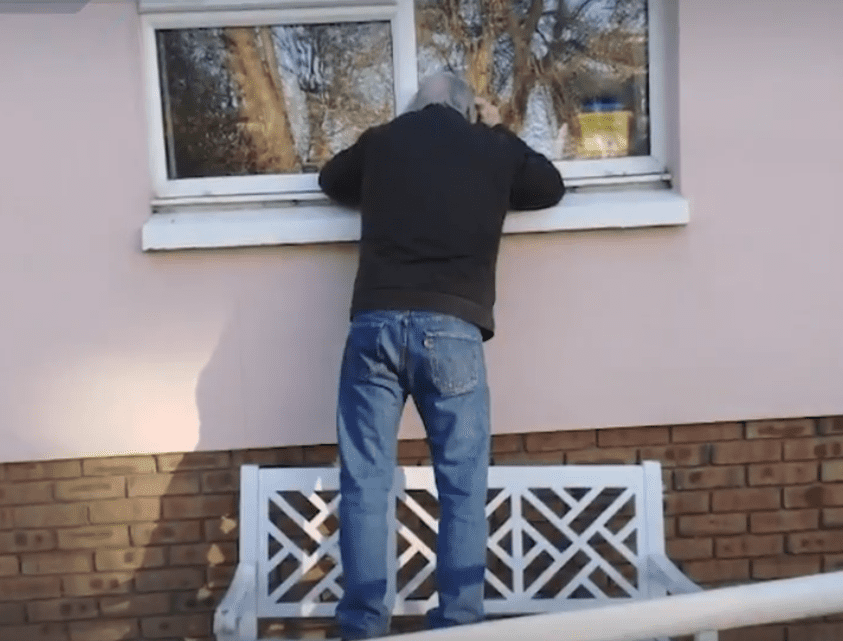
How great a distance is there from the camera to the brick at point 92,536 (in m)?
3.23

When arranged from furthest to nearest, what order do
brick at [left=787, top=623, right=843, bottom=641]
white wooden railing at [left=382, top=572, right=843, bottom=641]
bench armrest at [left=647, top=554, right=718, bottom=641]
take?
brick at [left=787, top=623, right=843, bottom=641] → bench armrest at [left=647, top=554, right=718, bottom=641] → white wooden railing at [left=382, top=572, right=843, bottom=641]

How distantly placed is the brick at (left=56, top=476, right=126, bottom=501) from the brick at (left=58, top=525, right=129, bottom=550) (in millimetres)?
106

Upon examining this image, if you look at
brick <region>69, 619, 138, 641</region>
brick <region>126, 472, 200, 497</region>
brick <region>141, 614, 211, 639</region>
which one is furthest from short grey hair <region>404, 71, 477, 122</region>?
brick <region>69, 619, 138, 641</region>

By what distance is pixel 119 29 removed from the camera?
9.94ft

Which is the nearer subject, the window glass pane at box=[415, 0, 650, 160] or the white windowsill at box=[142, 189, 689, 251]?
the white windowsill at box=[142, 189, 689, 251]

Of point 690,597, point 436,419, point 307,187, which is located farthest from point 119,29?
point 690,597

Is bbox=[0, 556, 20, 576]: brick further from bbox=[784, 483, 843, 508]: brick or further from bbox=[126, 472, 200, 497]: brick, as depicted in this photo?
bbox=[784, 483, 843, 508]: brick

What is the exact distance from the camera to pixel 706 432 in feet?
10.6

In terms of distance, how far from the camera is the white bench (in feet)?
10.1

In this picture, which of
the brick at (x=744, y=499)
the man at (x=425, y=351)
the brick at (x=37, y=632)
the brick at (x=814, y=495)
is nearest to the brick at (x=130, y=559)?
the brick at (x=37, y=632)

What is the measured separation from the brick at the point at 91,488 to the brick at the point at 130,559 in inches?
7.7

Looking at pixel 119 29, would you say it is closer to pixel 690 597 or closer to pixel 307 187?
pixel 307 187

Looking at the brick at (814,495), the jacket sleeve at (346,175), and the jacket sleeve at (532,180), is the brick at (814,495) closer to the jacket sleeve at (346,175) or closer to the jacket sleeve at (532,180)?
the jacket sleeve at (532,180)

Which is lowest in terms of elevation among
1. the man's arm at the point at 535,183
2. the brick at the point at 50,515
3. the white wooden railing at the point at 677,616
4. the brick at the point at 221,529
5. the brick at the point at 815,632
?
the brick at the point at 815,632
